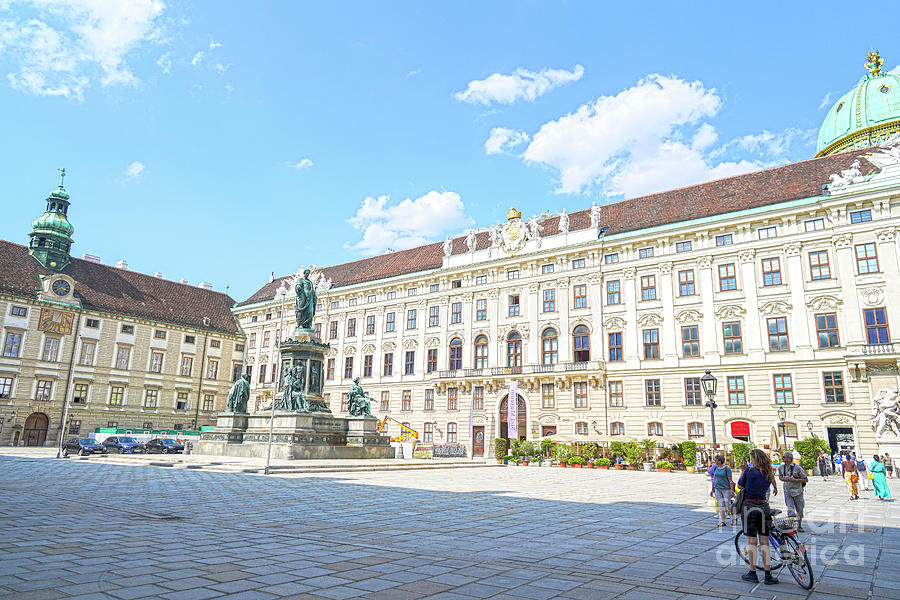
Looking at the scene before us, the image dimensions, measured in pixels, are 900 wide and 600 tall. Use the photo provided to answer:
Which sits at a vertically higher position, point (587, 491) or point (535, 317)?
point (535, 317)

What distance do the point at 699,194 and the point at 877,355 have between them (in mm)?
16875

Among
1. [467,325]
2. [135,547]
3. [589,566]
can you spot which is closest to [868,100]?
[467,325]

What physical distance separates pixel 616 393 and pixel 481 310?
13.5m

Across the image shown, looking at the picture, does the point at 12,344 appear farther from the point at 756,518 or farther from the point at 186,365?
the point at 756,518

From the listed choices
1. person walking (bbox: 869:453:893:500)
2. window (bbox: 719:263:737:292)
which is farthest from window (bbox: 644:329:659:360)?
person walking (bbox: 869:453:893:500)

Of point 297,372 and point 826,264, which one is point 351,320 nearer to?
point 297,372

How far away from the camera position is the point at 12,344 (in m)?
50.0

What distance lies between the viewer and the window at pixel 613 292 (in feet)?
143

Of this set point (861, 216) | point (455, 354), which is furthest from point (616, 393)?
point (861, 216)

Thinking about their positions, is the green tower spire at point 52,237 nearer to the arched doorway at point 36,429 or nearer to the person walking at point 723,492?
the arched doorway at point 36,429

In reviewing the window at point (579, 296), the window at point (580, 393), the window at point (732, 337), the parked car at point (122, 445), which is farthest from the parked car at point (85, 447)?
the window at point (732, 337)

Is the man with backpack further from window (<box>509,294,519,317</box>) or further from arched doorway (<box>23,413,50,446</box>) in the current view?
arched doorway (<box>23,413,50,446</box>)

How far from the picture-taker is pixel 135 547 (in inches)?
321

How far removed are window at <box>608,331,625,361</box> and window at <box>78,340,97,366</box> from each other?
1812 inches
